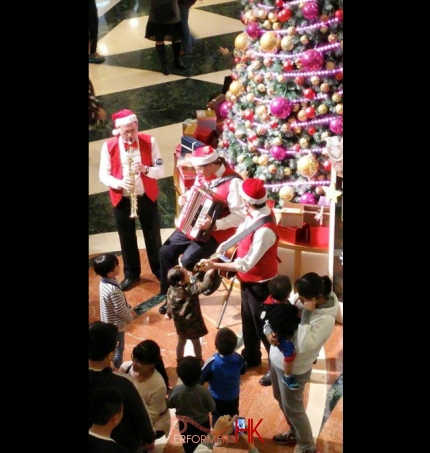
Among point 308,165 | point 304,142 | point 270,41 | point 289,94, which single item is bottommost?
point 308,165

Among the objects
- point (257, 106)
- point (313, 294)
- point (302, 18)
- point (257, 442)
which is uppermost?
point (302, 18)

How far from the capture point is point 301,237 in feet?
18.8

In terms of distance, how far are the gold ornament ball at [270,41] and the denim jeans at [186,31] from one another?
0.55 meters

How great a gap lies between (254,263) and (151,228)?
943 millimetres

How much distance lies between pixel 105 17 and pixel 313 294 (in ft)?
11.4

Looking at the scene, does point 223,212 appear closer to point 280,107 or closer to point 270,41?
point 280,107

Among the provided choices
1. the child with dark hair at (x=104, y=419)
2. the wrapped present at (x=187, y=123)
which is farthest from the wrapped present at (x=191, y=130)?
the child with dark hair at (x=104, y=419)

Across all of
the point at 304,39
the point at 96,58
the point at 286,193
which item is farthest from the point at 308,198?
the point at 96,58

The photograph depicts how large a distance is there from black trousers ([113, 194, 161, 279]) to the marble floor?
115 mm

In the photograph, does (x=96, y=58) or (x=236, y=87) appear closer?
(x=236, y=87)

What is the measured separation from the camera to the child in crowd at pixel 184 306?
5.04 metres

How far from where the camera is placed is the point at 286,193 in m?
5.88

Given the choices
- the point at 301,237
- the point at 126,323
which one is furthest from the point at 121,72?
the point at 126,323
